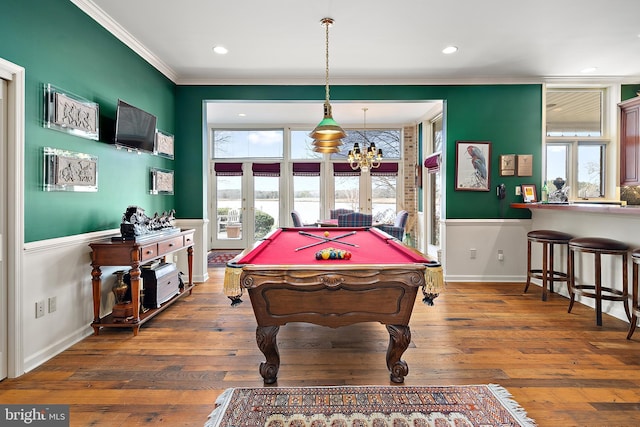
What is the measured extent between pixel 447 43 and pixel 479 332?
9.99ft

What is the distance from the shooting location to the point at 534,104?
16.0 feet

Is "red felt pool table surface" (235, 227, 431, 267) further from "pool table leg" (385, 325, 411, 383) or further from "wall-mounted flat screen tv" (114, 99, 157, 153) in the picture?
"wall-mounted flat screen tv" (114, 99, 157, 153)

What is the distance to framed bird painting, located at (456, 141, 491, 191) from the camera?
487cm

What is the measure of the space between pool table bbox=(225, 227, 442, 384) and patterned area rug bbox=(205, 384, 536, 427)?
18 cm

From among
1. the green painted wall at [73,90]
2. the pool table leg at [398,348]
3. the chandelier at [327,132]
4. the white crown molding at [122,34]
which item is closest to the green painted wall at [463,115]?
the white crown molding at [122,34]

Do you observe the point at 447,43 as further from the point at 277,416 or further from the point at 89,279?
the point at 89,279

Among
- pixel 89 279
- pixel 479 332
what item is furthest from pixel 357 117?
pixel 89 279

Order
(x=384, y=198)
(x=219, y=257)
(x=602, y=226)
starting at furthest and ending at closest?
(x=384, y=198), (x=219, y=257), (x=602, y=226)

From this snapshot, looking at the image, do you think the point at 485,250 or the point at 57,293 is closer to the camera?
the point at 57,293

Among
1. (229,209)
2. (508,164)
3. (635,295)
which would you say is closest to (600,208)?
(635,295)

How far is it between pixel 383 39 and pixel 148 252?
3222 mm

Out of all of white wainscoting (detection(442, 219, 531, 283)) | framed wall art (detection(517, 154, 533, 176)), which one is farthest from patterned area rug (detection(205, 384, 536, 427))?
framed wall art (detection(517, 154, 533, 176))

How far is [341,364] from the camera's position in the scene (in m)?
2.43

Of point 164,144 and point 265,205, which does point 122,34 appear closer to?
point 164,144
